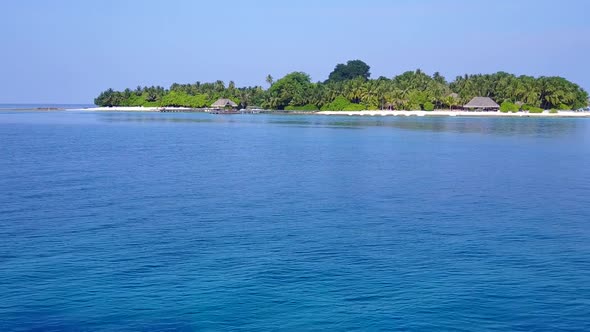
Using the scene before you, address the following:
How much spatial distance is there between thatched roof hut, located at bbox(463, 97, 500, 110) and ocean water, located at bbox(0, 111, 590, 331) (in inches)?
5675

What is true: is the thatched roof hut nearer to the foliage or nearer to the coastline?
the coastline

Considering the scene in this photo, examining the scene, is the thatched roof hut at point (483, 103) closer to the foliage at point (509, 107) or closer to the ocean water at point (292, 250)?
the foliage at point (509, 107)

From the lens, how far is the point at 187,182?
44125 millimetres

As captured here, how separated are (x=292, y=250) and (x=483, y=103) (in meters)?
176

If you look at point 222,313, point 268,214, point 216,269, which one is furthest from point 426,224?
point 222,313

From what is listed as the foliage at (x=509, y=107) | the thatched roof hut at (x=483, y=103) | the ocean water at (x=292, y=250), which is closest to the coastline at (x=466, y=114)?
the foliage at (x=509, y=107)

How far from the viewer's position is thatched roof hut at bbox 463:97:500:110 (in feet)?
616

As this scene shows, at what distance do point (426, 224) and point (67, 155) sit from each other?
44.3 meters

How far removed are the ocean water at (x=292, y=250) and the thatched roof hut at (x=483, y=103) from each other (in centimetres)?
14415

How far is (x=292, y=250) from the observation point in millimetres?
24828

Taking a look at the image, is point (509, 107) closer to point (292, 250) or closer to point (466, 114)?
point (466, 114)

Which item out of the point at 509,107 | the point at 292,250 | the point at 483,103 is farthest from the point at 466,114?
the point at 292,250

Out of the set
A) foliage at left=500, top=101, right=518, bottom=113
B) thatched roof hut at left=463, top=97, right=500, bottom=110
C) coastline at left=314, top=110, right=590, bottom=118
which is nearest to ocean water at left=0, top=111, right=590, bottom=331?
coastline at left=314, top=110, right=590, bottom=118

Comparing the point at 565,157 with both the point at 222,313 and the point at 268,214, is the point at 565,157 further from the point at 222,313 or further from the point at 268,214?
the point at 222,313
